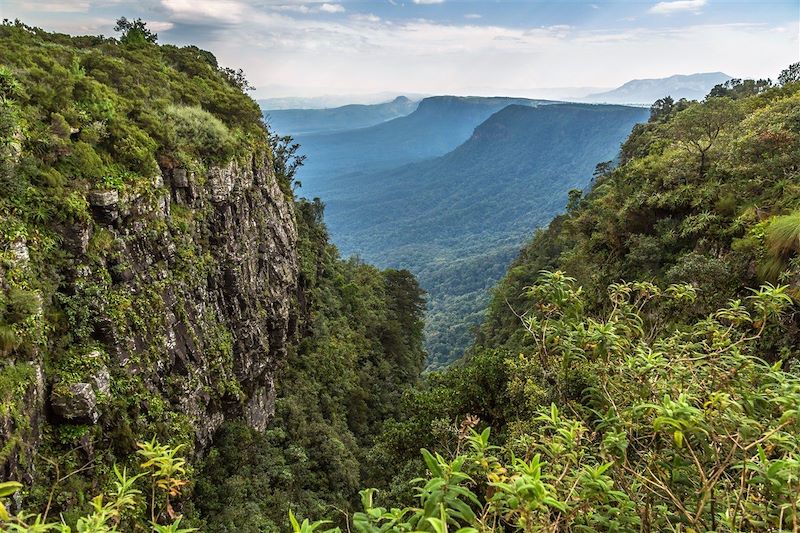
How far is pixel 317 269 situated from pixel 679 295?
26.9m

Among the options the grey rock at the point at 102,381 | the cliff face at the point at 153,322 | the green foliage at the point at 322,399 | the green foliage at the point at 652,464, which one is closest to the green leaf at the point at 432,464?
the green foliage at the point at 652,464

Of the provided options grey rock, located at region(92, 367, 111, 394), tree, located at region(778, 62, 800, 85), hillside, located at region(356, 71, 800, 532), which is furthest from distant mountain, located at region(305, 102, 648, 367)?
grey rock, located at region(92, 367, 111, 394)

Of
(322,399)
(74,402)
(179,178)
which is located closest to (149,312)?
(74,402)

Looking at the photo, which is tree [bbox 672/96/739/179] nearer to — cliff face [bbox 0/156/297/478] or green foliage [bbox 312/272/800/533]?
green foliage [bbox 312/272/800/533]

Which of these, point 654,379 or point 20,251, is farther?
point 20,251

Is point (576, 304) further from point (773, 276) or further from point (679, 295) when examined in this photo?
point (773, 276)

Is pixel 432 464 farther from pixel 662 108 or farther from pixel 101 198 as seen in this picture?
pixel 662 108

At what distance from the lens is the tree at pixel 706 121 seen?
47.7ft

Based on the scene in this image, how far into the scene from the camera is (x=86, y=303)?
9.73 meters

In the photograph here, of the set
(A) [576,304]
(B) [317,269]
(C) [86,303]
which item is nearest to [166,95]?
(C) [86,303]

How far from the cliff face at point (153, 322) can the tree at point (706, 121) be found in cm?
1532

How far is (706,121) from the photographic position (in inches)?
590

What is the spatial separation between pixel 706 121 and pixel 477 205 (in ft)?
457

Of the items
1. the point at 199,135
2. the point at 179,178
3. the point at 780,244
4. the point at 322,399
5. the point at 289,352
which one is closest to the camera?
the point at 780,244
